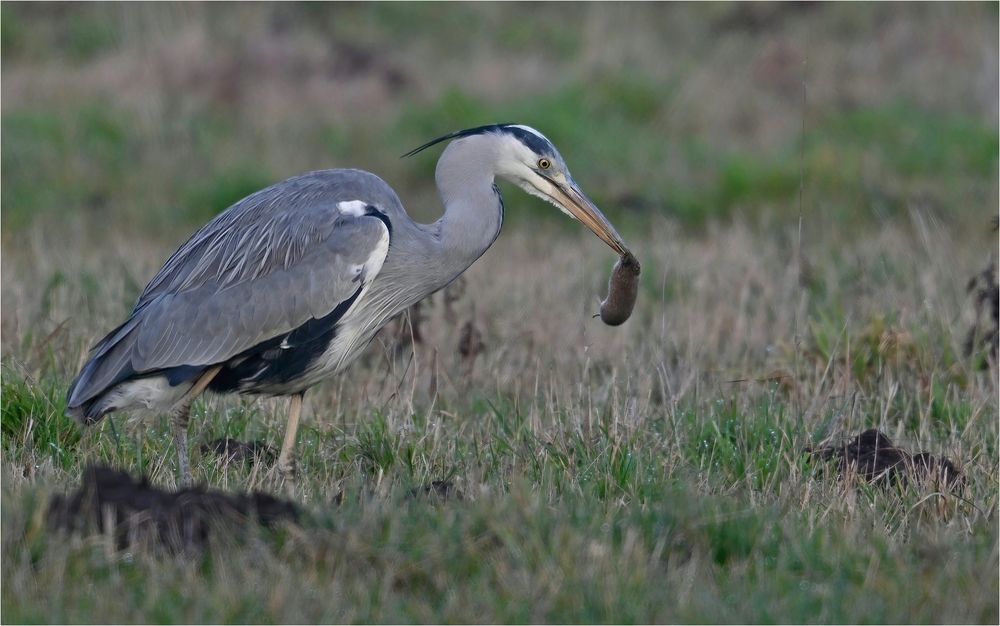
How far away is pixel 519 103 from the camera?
45.9ft

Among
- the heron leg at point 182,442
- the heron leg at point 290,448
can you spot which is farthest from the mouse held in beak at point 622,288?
the heron leg at point 182,442

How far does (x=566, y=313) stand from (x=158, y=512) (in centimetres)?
435

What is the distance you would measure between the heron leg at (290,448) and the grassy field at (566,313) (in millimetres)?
69

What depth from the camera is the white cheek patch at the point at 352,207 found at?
560 cm

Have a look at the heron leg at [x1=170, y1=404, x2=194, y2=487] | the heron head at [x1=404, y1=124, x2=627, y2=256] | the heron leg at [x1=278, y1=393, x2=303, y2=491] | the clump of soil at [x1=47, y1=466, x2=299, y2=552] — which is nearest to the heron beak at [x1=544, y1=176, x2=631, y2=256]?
the heron head at [x1=404, y1=124, x2=627, y2=256]

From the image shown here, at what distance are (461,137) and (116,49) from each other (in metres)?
10.8

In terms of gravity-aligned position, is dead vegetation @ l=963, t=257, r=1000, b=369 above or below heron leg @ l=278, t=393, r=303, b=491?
above

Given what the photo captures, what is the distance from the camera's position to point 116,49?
15734 mm

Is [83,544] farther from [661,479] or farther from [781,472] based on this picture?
[781,472]

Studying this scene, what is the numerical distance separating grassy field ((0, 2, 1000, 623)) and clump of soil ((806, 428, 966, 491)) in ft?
0.23

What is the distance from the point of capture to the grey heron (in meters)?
5.48

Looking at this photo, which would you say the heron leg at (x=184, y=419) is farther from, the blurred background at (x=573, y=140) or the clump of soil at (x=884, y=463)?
A: the clump of soil at (x=884, y=463)

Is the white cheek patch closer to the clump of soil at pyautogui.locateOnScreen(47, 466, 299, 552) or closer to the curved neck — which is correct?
the curved neck

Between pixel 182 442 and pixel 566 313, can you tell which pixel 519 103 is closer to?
pixel 566 313
